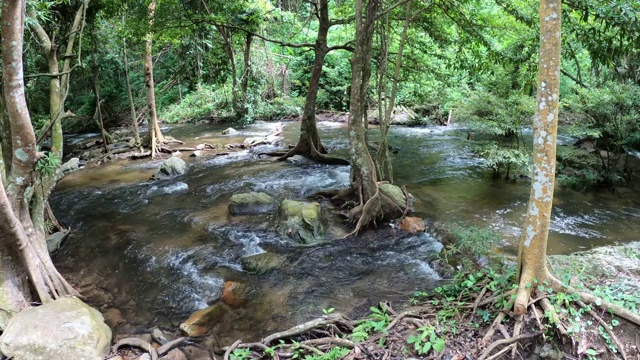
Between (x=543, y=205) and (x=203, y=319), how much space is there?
428cm

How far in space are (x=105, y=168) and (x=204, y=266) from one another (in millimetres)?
9005

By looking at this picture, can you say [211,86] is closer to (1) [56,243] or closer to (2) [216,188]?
(2) [216,188]

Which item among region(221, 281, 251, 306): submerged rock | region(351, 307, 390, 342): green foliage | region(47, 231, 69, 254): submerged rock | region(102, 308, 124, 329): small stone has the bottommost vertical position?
region(102, 308, 124, 329): small stone

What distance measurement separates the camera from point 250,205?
9.18 m

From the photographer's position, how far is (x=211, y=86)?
84.8 ft

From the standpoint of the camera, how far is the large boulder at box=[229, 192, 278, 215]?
9109 millimetres

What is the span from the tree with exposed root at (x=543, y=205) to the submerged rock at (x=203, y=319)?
3.36m

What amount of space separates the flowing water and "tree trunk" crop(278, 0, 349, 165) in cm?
71

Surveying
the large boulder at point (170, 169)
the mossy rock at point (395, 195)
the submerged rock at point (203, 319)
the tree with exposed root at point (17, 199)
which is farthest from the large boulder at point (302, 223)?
the large boulder at point (170, 169)

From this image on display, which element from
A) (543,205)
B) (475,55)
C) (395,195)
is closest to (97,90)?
(395,195)

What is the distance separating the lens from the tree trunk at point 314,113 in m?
12.5

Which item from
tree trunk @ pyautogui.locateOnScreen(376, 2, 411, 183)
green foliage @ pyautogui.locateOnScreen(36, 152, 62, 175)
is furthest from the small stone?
tree trunk @ pyautogui.locateOnScreen(376, 2, 411, 183)

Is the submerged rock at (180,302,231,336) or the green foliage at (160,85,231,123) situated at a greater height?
the green foliage at (160,85,231,123)

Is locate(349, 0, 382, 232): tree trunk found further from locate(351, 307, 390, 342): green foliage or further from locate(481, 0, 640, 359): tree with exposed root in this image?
locate(481, 0, 640, 359): tree with exposed root
